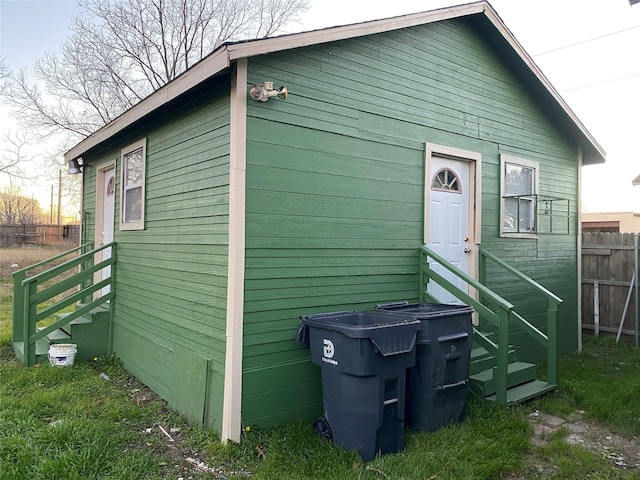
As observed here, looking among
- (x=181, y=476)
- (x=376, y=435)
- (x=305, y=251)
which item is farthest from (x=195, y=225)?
(x=376, y=435)

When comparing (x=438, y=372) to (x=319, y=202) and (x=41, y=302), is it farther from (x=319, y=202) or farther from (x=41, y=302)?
(x=41, y=302)

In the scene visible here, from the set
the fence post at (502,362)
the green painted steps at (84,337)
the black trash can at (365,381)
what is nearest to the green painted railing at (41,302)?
the green painted steps at (84,337)

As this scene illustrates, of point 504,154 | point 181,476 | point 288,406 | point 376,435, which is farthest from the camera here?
point 504,154

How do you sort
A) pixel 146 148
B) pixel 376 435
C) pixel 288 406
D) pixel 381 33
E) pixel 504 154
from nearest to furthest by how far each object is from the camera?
pixel 376 435 < pixel 288 406 < pixel 381 33 < pixel 146 148 < pixel 504 154

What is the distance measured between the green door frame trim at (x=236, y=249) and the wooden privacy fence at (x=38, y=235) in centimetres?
1772

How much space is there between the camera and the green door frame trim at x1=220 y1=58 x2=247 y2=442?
369 centimetres

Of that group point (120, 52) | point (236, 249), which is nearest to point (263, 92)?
point (236, 249)

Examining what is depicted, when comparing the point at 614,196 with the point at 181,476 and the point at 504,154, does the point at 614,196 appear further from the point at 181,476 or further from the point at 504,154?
the point at 181,476

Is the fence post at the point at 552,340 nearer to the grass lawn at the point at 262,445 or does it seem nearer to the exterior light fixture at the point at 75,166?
the grass lawn at the point at 262,445

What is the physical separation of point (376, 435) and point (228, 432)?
3.66 ft

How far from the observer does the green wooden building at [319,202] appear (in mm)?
3865

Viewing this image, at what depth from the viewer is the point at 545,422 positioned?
4.29 metres

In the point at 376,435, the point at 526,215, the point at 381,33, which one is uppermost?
the point at 381,33

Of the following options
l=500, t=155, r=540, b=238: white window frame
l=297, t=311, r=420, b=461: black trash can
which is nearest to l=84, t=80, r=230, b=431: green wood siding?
l=297, t=311, r=420, b=461: black trash can
